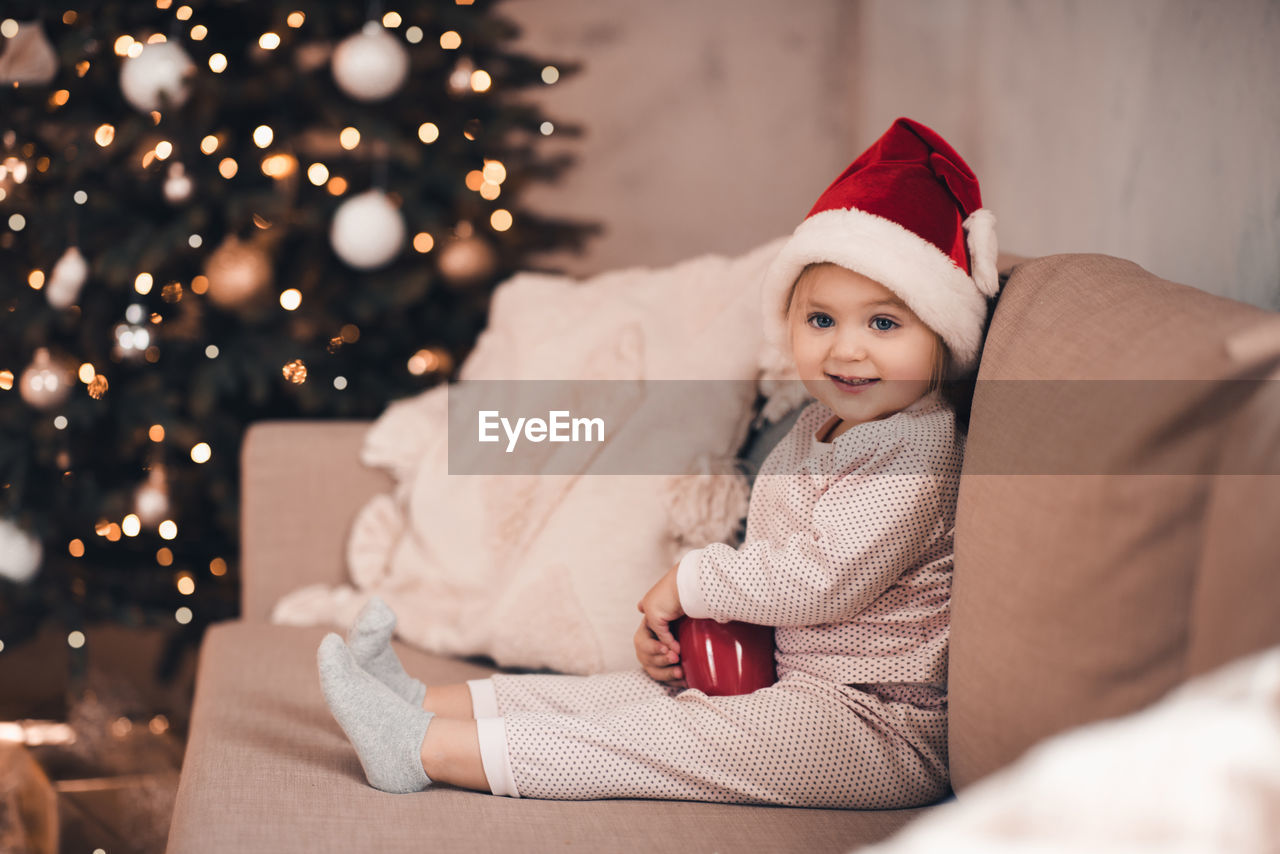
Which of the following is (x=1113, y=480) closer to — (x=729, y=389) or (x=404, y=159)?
(x=729, y=389)

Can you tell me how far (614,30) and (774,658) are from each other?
190cm

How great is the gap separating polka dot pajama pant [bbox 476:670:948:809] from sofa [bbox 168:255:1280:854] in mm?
18

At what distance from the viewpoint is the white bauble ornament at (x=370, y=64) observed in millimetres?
1926

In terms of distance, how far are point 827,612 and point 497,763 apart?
364mm

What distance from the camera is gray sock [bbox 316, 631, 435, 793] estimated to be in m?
0.94

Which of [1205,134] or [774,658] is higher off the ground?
[1205,134]

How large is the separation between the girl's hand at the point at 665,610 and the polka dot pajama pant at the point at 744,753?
123 mm

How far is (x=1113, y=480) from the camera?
27.4 inches

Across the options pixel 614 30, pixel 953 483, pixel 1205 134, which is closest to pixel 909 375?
pixel 953 483

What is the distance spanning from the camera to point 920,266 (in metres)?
1.00

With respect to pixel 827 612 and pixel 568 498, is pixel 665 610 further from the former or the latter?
pixel 568 498

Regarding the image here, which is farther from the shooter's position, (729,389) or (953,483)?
(729,389)

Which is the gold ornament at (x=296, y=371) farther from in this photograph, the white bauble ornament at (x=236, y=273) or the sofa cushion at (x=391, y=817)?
the sofa cushion at (x=391, y=817)

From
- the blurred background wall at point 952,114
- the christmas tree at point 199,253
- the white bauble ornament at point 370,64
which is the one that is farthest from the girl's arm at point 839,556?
the white bauble ornament at point 370,64
